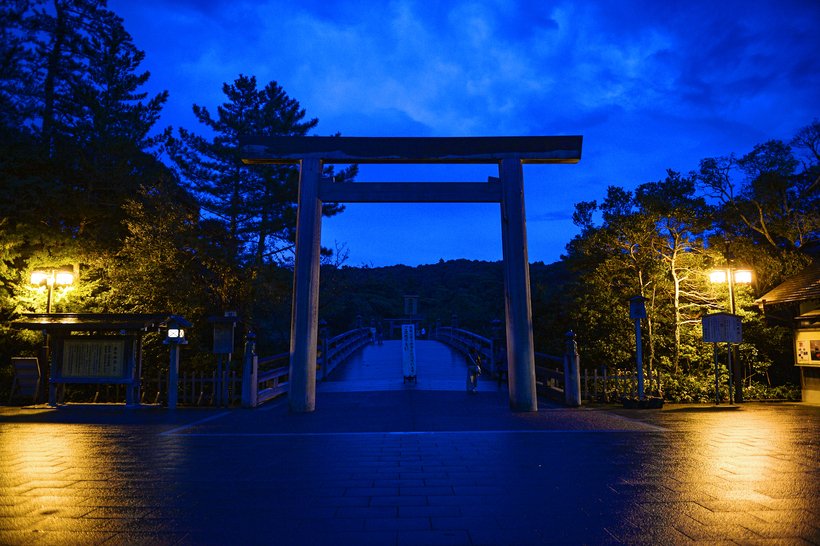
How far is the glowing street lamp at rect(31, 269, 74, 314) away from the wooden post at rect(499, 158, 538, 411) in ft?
33.9

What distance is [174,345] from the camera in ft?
35.1

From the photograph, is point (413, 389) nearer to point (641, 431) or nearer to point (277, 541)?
point (641, 431)

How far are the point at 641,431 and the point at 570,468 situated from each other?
9.82 feet

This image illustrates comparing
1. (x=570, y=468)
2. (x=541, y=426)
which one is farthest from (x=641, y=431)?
(x=570, y=468)

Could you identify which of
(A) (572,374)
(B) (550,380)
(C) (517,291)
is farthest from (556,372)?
(C) (517,291)

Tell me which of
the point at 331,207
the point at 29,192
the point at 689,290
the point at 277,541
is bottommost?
the point at 277,541

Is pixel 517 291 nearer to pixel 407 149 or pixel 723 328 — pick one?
pixel 407 149

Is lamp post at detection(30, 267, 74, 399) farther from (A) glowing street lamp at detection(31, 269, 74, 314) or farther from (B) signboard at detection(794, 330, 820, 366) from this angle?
(B) signboard at detection(794, 330, 820, 366)

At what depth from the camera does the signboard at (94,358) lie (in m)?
10.9

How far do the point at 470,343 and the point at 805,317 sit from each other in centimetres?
1362

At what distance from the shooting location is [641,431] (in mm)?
7848

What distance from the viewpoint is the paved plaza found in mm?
3682

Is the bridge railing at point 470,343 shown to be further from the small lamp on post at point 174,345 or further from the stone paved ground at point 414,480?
the small lamp on post at point 174,345

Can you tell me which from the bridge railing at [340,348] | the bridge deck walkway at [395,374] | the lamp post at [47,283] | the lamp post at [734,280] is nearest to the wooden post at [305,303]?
the bridge deck walkway at [395,374]
